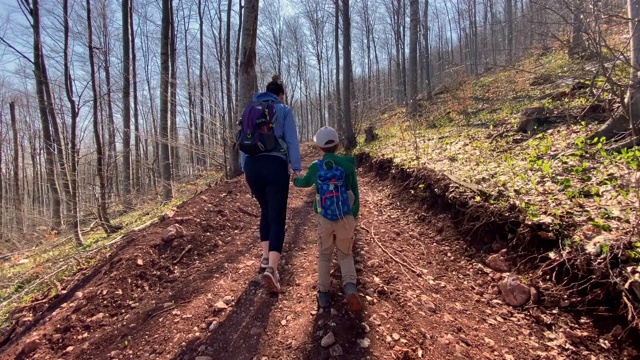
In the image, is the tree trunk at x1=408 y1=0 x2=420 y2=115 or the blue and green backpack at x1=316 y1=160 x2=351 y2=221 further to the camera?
the tree trunk at x1=408 y1=0 x2=420 y2=115

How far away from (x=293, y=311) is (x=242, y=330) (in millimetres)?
455

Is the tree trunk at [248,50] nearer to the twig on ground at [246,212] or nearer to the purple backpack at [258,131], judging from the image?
the twig on ground at [246,212]

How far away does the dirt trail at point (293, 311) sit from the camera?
8.33 feet

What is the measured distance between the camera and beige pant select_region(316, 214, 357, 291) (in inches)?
109

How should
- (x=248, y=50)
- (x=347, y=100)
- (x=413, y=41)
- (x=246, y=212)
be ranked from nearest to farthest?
(x=246, y=212), (x=248, y=50), (x=347, y=100), (x=413, y=41)

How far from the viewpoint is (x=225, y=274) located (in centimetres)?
383

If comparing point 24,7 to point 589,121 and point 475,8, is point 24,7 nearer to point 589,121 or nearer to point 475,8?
point 589,121

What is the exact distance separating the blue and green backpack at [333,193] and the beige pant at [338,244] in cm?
7

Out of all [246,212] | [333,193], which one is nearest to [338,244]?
[333,193]

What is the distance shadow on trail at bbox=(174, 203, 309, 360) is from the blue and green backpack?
1072 millimetres

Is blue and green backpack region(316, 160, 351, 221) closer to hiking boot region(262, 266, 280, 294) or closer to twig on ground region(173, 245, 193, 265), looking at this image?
hiking boot region(262, 266, 280, 294)

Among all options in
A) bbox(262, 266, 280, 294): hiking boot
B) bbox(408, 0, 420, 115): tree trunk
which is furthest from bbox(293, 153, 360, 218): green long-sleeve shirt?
bbox(408, 0, 420, 115): tree trunk

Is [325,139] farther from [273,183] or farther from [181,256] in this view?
[181,256]

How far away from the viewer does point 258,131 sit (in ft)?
9.89
